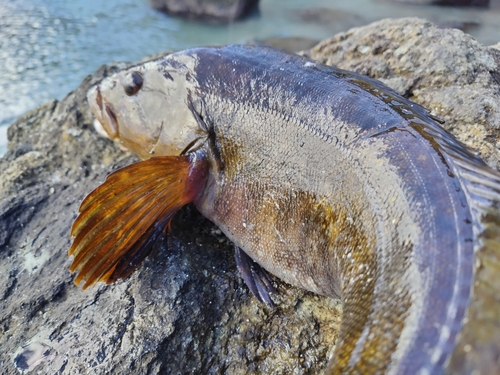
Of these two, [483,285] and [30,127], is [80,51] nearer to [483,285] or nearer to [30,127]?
[30,127]

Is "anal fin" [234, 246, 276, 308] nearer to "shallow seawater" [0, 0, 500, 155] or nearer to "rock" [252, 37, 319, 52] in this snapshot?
"shallow seawater" [0, 0, 500, 155]

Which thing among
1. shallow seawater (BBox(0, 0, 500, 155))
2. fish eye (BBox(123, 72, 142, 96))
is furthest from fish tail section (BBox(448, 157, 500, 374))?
shallow seawater (BBox(0, 0, 500, 155))

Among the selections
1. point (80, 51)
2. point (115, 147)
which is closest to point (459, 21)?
point (80, 51)

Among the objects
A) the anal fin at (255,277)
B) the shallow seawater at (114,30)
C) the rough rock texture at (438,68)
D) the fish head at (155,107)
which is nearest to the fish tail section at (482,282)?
the rough rock texture at (438,68)

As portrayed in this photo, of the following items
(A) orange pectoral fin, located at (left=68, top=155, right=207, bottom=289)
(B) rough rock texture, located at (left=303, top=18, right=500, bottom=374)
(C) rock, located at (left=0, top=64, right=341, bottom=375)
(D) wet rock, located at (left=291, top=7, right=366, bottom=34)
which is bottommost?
(D) wet rock, located at (left=291, top=7, right=366, bottom=34)

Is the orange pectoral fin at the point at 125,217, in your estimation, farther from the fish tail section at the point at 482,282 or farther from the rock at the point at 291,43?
the rock at the point at 291,43

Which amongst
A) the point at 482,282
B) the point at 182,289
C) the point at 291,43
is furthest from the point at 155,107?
the point at 291,43

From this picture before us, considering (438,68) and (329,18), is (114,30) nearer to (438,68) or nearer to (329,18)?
(329,18)
